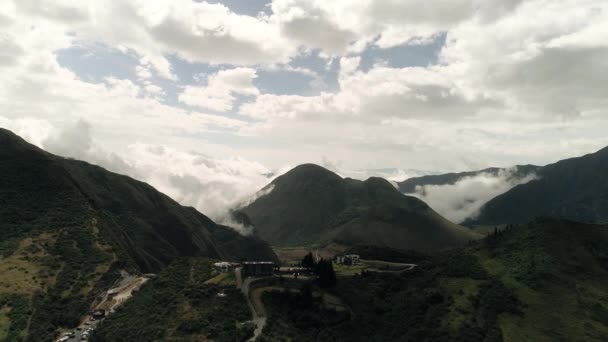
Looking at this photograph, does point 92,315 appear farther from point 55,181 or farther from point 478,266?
point 478,266

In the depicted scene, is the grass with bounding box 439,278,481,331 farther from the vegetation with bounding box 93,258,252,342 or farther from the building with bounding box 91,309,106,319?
the building with bounding box 91,309,106,319

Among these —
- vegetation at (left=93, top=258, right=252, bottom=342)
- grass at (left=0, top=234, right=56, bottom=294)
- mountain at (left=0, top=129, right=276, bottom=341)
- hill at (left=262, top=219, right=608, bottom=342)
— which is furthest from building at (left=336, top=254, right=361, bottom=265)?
grass at (left=0, top=234, right=56, bottom=294)

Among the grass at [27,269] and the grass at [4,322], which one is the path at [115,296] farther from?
the grass at [27,269]

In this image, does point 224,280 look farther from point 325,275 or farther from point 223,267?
point 325,275

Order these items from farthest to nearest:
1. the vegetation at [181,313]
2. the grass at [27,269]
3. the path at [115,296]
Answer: the grass at [27,269] → the path at [115,296] → the vegetation at [181,313]

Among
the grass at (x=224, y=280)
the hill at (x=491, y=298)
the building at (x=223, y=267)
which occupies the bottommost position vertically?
the hill at (x=491, y=298)

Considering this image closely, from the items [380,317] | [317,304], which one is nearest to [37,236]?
[317,304]

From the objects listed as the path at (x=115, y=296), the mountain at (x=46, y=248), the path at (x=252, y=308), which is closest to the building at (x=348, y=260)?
the path at (x=252, y=308)
